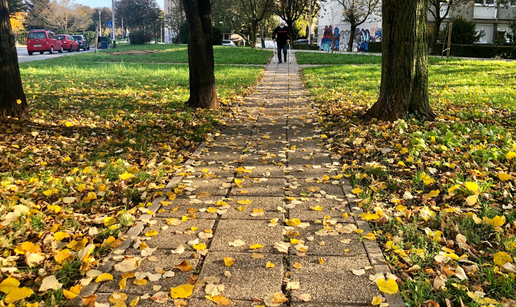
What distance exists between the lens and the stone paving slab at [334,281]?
8.30ft

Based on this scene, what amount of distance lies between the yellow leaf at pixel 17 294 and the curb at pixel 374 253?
210 centimetres

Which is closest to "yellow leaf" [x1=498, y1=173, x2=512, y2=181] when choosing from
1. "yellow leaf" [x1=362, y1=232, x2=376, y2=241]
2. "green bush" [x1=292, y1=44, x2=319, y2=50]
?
"yellow leaf" [x1=362, y1=232, x2=376, y2=241]

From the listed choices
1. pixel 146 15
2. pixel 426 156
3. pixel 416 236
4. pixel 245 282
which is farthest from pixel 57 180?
pixel 146 15

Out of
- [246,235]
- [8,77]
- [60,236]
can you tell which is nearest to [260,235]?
[246,235]

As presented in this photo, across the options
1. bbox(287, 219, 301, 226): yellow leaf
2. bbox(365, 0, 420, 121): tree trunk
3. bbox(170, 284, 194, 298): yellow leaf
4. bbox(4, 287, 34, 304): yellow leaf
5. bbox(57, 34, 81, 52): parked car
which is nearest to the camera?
bbox(4, 287, 34, 304): yellow leaf

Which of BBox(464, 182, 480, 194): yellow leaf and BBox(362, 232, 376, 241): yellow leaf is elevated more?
BBox(464, 182, 480, 194): yellow leaf

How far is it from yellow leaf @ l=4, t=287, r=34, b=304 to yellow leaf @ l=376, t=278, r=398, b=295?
6.82ft

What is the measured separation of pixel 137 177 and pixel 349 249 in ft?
8.33

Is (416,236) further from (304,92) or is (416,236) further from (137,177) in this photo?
(304,92)

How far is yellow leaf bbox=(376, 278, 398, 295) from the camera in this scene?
8.34 ft

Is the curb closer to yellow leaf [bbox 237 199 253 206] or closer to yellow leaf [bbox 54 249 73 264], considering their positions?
yellow leaf [bbox 237 199 253 206]

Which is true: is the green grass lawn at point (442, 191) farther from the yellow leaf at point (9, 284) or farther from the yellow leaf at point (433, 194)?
the yellow leaf at point (9, 284)

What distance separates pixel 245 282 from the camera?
2.69 m

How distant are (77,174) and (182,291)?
2.66m
